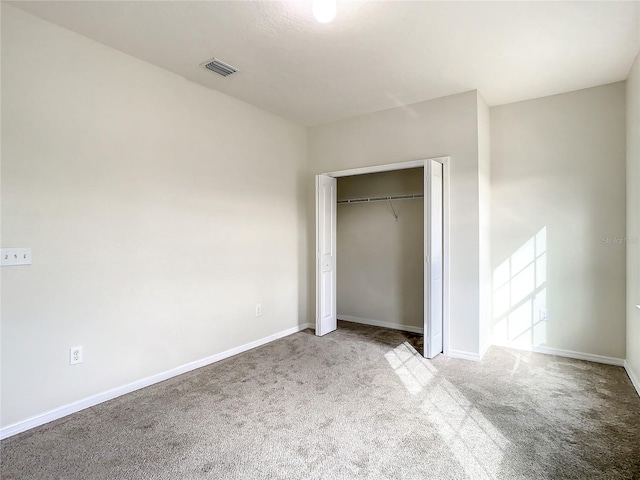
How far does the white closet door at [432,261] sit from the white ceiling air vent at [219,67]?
2071 millimetres

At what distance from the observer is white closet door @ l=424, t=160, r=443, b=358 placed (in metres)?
3.43

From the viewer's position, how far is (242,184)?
12.3ft

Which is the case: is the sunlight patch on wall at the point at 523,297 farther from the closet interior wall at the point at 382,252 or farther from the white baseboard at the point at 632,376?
the closet interior wall at the point at 382,252

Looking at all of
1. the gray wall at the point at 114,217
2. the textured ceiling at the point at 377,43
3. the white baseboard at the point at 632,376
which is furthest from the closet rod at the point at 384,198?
the white baseboard at the point at 632,376

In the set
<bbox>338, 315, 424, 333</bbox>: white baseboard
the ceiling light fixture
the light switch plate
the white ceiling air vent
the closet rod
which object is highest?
the white ceiling air vent

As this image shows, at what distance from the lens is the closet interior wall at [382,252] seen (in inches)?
176

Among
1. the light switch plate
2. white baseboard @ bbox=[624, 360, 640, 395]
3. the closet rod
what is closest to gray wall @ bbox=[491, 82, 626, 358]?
white baseboard @ bbox=[624, 360, 640, 395]

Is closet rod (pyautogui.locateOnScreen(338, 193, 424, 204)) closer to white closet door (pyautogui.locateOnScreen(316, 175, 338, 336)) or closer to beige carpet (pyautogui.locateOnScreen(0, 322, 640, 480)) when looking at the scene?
white closet door (pyautogui.locateOnScreen(316, 175, 338, 336))

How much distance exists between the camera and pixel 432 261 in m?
3.47

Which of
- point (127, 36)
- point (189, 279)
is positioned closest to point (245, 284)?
point (189, 279)

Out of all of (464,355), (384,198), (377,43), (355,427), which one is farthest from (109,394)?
(384,198)

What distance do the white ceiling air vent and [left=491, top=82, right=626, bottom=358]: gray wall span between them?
2915 mm

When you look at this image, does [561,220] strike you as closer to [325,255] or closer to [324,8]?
[325,255]

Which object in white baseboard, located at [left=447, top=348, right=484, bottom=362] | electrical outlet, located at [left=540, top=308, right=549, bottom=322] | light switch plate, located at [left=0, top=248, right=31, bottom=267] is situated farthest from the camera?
electrical outlet, located at [left=540, top=308, right=549, bottom=322]
